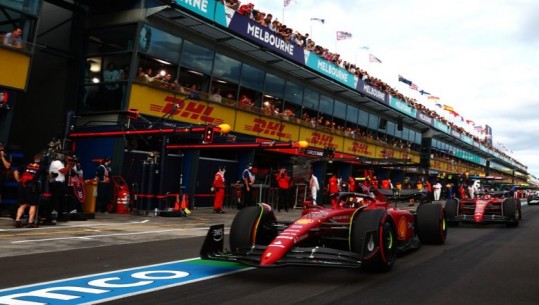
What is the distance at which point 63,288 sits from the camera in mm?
4918

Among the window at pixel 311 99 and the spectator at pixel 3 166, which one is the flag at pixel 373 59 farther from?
the spectator at pixel 3 166

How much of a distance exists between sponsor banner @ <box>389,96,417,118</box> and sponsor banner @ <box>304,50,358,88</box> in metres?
7.16

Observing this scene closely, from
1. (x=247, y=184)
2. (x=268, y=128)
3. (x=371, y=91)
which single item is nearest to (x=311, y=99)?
(x=268, y=128)

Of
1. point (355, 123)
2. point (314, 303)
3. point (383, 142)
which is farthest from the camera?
point (383, 142)

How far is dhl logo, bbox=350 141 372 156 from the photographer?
3148cm

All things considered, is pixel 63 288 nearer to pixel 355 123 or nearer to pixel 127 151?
pixel 127 151

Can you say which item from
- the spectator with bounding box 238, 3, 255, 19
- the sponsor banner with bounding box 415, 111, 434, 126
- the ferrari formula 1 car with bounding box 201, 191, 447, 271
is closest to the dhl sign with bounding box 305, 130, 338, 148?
the spectator with bounding box 238, 3, 255, 19

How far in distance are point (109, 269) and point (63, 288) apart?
1137mm

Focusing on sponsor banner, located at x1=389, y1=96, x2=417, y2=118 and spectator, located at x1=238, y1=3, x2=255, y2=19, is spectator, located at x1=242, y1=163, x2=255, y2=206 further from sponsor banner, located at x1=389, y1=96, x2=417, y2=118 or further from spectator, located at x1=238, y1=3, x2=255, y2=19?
sponsor banner, located at x1=389, y1=96, x2=417, y2=118

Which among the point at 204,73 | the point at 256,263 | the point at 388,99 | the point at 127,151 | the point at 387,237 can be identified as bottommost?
the point at 256,263

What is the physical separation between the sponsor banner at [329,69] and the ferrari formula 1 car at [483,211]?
12.1 metres

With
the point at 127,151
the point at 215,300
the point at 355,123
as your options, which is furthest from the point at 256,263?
the point at 355,123

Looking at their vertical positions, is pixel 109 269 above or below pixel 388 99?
below

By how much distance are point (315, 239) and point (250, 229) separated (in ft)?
3.05
